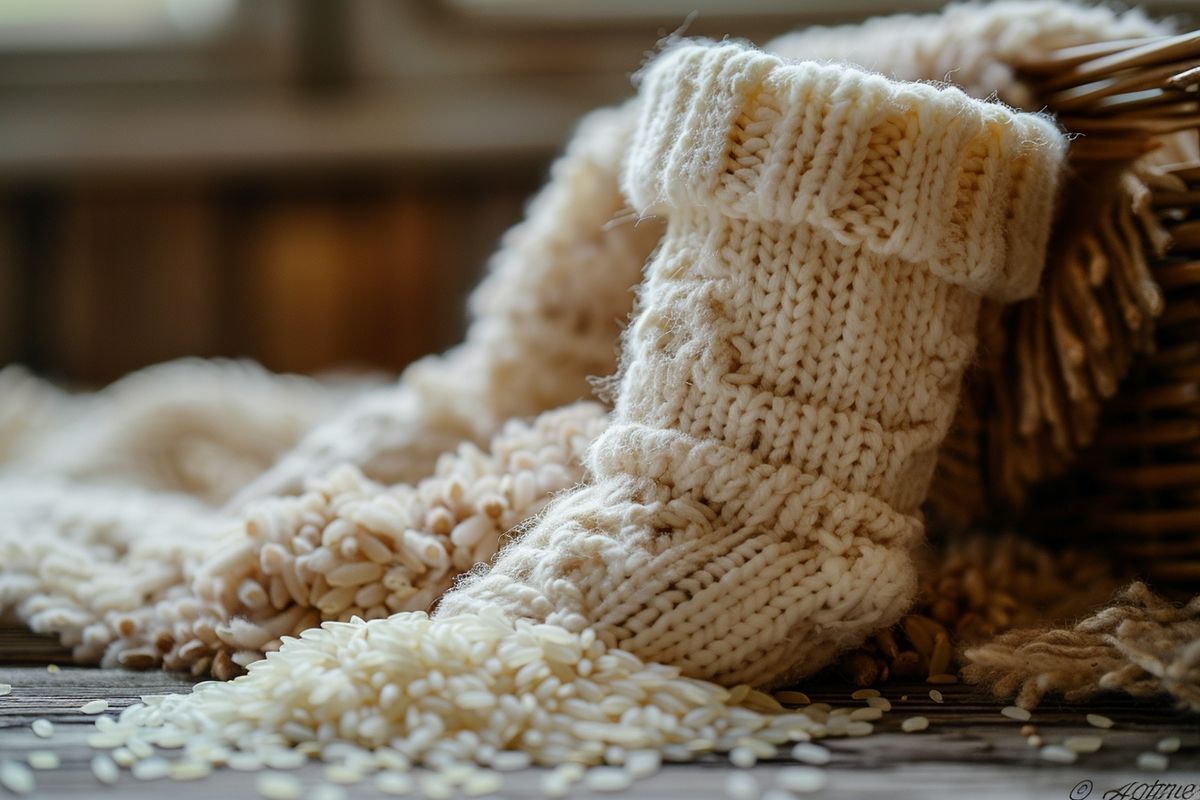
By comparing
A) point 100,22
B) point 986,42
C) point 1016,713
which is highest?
point 100,22

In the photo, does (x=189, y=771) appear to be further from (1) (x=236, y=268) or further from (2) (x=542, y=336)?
(1) (x=236, y=268)

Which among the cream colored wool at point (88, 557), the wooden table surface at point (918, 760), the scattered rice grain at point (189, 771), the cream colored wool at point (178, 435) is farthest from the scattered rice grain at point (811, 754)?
the cream colored wool at point (178, 435)

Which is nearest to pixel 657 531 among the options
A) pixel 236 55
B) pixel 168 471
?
pixel 168 471

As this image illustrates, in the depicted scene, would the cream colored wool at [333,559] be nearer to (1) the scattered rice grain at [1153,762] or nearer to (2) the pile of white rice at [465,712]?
(2) the pile of white rice at [465,712]

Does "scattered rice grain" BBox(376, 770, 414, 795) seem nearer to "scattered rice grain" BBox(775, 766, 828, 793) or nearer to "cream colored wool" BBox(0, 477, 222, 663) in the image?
"scattered rice grain" BBox(775, 766, 828, 793)

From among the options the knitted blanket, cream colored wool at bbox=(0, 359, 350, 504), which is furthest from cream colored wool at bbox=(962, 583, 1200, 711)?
cream colored wool at bbox=(0, 359, 350, 504)

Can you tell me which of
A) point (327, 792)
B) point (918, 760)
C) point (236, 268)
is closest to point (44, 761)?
point (327, 792)

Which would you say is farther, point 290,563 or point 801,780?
point 290,563
